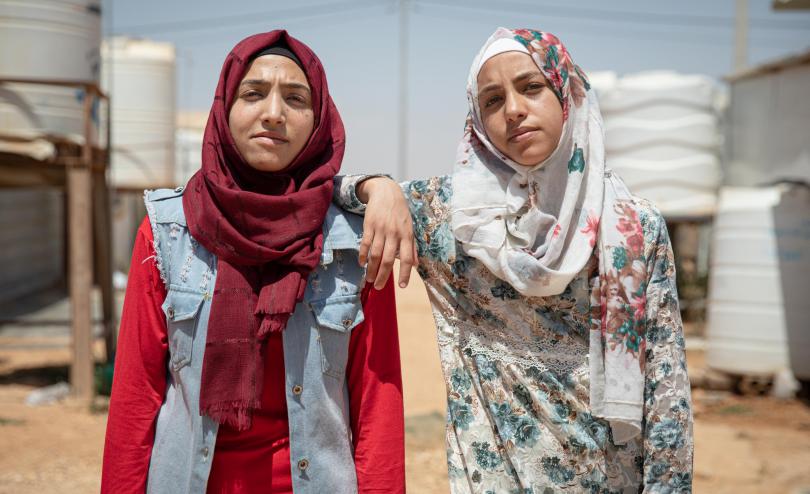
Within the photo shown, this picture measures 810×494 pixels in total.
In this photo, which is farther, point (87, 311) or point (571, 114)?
point (87, 311)

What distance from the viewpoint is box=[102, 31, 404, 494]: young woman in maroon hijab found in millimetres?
1621

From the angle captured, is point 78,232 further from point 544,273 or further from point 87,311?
point 544,273

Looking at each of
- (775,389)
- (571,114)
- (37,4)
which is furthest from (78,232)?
(775,389)

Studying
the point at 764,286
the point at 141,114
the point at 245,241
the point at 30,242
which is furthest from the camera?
the point at 30,242

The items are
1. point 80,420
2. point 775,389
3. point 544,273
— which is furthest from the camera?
point 775,389

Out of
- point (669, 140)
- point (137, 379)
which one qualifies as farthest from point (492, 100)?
point (669, 140)

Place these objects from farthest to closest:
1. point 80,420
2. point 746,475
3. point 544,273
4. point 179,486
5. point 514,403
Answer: point 80,420
point 746,475
point 514,403
point 544,273
point 179,486

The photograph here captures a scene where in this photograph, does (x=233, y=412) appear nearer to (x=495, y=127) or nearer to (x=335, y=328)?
(x=335, y=328)

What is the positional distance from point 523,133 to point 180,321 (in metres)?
0.92

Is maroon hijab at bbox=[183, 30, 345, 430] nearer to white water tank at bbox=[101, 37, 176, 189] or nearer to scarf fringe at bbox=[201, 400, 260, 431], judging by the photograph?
scarf fringe at bbox=[201, 400, 260, 431]

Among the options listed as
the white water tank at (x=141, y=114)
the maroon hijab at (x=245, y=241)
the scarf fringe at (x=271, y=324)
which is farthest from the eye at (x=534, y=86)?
the white water tank at (x=141, y=114)

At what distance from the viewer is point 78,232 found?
5.53 metres

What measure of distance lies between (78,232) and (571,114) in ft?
15.0

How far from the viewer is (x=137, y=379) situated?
1625 mm
